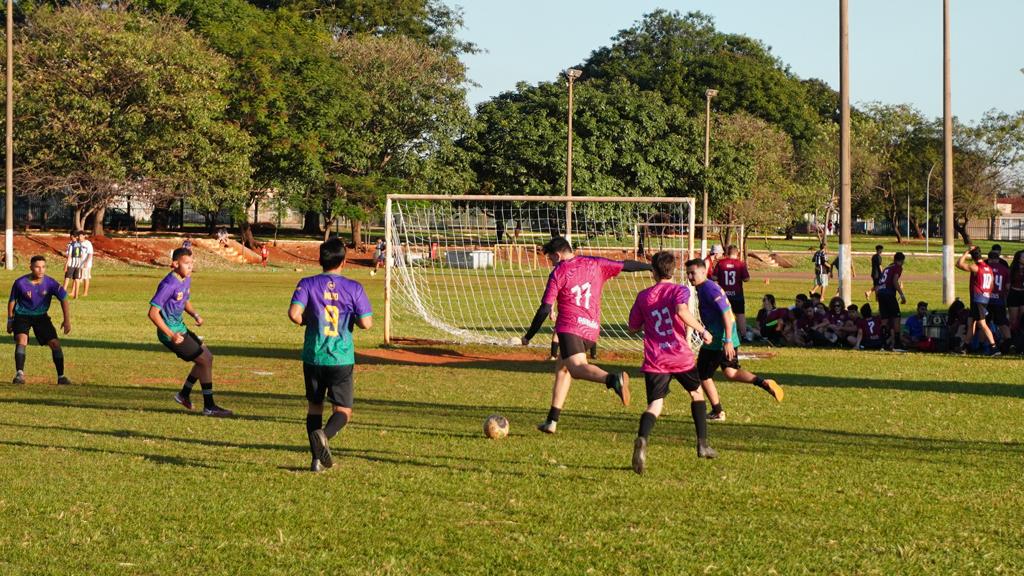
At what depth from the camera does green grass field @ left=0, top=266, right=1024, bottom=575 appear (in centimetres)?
669

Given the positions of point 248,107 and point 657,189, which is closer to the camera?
point 248,107

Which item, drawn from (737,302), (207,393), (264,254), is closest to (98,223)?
(264,254)

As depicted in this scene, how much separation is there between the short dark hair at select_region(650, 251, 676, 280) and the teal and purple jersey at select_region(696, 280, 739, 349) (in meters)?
1.94

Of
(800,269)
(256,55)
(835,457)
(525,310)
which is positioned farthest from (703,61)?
(835,457)

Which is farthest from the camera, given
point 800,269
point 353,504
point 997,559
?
point 800,269

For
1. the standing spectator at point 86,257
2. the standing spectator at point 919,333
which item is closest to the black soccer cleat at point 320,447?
the standing spectator at point 919,333

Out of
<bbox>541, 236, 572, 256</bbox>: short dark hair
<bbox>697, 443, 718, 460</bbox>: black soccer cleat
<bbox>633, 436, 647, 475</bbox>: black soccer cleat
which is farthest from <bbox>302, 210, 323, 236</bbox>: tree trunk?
<bbox>633, 436, 647, 475</bbox>: black soccer cleat

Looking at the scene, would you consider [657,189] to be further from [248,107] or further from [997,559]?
[997,559]

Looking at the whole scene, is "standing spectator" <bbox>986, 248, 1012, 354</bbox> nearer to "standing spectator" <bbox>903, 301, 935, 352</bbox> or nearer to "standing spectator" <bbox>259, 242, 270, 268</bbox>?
"standing spectator" <bbox>903, 301, 935, 352</bbox>

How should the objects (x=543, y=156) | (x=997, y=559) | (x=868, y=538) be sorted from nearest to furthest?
(x=997, y=559), (x=868, y=538), (x=543, y=156)

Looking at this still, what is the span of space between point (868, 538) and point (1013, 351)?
15.1 m

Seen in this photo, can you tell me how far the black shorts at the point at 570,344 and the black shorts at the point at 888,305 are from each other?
39.5ft

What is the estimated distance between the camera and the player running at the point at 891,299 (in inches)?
848

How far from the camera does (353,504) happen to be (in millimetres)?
7984
